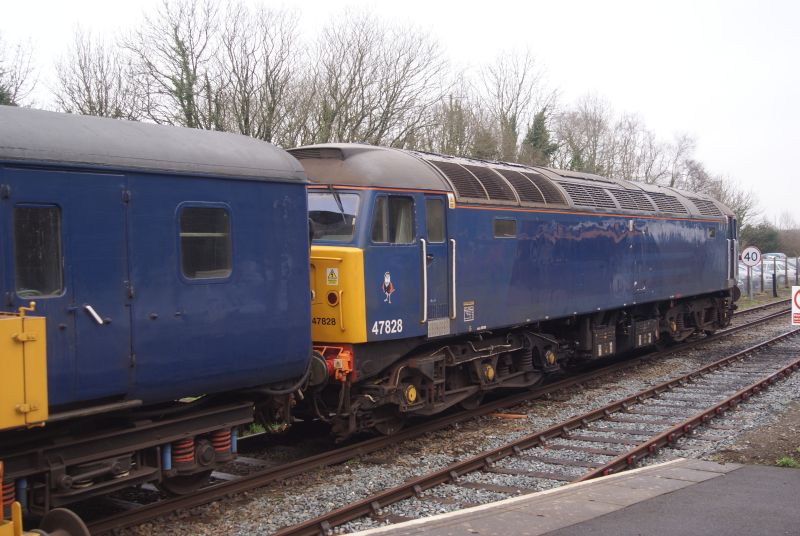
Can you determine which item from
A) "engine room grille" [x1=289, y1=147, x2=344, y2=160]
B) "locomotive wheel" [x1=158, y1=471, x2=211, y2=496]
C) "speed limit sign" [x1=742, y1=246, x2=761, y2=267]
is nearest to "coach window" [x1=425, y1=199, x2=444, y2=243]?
"engine room grille" [x1=289, y1=147, x2=344, y2=160]

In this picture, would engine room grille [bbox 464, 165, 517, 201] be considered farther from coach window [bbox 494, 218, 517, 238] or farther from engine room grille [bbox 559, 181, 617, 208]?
engine room grille [bbox 559, 181, 617, 208]

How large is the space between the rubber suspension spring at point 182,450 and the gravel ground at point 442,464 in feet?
1.69

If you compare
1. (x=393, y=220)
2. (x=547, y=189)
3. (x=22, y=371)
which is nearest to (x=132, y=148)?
(x=22, y=371)

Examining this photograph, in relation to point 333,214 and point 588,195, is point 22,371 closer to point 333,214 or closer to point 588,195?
point 333,214

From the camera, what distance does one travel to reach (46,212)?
18.2ft

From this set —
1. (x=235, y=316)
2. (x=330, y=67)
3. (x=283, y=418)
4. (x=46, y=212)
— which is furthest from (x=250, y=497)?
(x=330, y=67)

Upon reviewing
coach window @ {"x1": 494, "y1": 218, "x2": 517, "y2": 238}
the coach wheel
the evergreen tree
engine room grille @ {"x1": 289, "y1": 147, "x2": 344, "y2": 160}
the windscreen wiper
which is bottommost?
the coach wheel

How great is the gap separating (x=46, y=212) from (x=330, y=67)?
20731 millimetres

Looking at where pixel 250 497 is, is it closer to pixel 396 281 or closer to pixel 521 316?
pixel 396 281

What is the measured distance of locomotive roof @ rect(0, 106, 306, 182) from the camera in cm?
551

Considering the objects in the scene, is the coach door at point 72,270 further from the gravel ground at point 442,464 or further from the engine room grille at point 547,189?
the engine room grille at point 547,189

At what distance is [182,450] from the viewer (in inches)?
267

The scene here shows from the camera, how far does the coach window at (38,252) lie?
5379mm

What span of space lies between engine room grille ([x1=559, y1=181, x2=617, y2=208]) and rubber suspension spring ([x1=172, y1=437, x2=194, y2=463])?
8.25 meters
